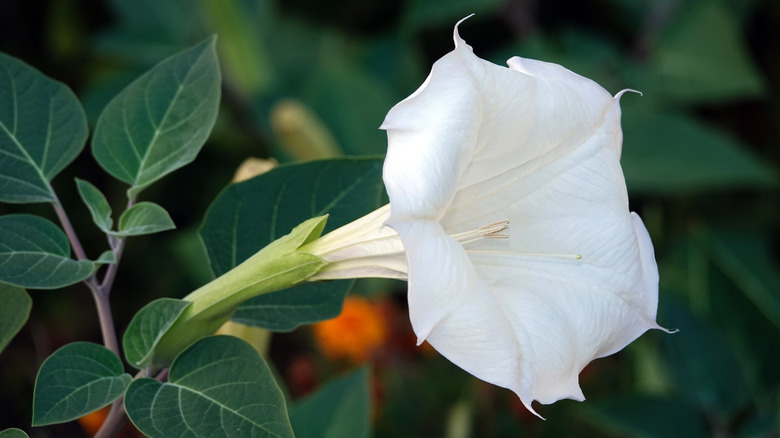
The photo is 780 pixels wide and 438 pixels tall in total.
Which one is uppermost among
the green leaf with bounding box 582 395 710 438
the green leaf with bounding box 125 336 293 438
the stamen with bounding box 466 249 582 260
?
the green leaf with bounding box 125 336 293 438

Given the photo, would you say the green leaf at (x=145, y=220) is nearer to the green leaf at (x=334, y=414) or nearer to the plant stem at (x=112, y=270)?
the plant stem at (x=112, y=270)

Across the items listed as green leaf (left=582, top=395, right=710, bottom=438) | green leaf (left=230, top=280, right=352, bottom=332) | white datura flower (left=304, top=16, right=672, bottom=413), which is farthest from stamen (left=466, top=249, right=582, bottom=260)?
green leaf (left=582, top=395, right=710, bottom=438)

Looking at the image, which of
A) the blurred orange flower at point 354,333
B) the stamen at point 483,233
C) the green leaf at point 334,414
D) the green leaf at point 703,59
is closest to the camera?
the stamen at point 483,233

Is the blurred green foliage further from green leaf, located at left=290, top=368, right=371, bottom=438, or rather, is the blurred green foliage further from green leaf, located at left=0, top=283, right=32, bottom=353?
green leaf, located at left=0, top=283, right=32, bottom=353

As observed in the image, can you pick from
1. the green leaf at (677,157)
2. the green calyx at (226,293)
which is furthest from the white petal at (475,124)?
the green leaf at (677,157)

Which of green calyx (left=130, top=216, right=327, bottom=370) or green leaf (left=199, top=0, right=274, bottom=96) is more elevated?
green calyx (left=130, top=216, right=327, bottom=370)
